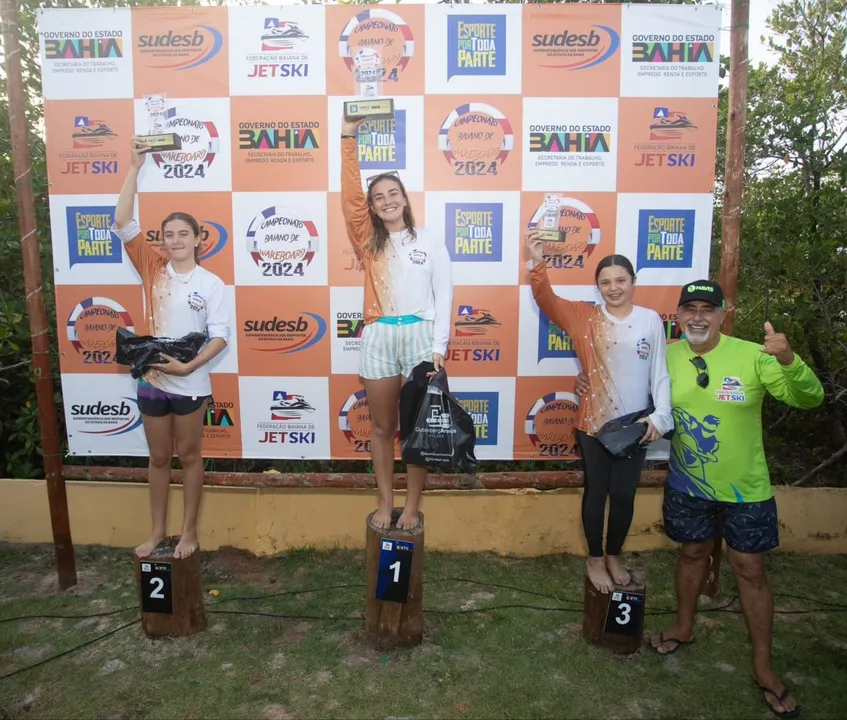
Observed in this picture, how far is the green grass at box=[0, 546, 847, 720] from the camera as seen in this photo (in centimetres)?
235

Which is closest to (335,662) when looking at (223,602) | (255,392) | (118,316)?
(223,602)

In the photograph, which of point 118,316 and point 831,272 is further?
point 831,272

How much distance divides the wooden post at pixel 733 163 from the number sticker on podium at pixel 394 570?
1.63 m

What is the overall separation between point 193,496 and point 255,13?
2.56m

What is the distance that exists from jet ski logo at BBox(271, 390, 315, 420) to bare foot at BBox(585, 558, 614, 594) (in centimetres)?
171

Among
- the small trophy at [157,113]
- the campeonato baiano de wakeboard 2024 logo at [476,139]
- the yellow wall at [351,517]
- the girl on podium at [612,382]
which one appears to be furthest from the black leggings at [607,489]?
the small trophy at [157,113]

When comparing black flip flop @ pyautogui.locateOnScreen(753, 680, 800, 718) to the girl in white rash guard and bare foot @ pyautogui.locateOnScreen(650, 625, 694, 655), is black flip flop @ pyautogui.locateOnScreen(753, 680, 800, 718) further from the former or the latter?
the girl in white rash guard

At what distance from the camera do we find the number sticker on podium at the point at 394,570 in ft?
8.57

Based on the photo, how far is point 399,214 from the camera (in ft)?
9.07

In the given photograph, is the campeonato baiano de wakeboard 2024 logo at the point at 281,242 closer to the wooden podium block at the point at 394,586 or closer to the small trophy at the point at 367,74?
the small trophy at the point at 367,74

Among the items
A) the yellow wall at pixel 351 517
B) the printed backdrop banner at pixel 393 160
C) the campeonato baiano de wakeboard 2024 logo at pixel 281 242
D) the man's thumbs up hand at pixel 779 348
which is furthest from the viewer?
Result: the yellow wall at pixel 351 517

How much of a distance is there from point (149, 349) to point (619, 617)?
99.7 inches

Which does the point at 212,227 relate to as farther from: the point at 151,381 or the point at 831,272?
the point at 831,272

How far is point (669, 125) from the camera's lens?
10.2 feet
